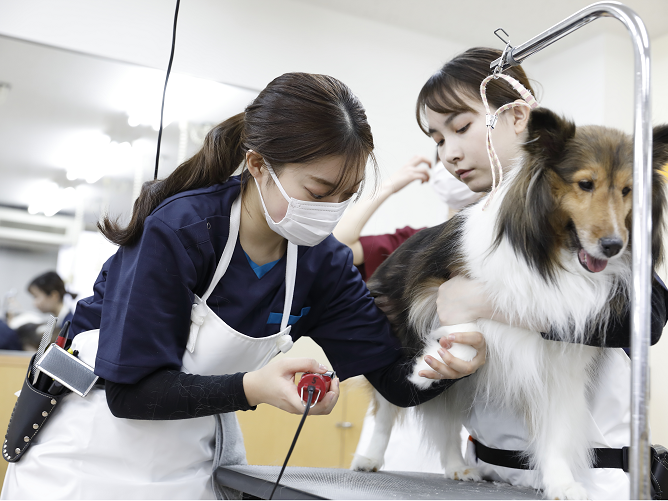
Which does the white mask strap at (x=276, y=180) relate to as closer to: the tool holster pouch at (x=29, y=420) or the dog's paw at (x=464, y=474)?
the tool holster pouch at (x=29, y=420)

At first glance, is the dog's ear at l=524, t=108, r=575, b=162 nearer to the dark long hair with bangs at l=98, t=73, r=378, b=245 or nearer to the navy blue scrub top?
the dark long hair with bangs at l=98, t=73, r=378, b=245

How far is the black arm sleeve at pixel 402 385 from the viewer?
4.82 feet

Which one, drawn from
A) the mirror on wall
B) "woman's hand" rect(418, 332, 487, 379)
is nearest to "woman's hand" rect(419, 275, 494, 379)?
"woman's hand" rect(418, 332, 487, 379)

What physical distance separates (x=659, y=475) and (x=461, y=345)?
0.50 metres

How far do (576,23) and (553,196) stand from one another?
387 mm

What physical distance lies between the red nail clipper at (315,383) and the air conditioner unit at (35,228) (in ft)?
8.54

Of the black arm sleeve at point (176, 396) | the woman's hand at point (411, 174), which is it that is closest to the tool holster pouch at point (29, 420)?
the black arm sleeve at point (176, 396)

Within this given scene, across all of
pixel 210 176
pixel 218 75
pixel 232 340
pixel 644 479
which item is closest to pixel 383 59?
pixel 218 75

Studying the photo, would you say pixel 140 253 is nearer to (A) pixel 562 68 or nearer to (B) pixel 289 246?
(B) pixel 289 246

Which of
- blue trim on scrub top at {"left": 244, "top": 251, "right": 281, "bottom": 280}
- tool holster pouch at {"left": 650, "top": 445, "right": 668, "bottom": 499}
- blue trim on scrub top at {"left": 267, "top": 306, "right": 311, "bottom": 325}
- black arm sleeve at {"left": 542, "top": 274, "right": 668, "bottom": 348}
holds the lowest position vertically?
tool holster pouch at {"left": 650, "top": 445, "right": 668, "bottom": 499}

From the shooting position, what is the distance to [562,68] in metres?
4.58

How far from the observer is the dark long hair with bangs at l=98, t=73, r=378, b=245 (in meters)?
1.29

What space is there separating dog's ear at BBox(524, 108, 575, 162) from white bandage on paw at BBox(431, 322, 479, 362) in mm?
435

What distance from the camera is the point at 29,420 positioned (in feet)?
4.28
